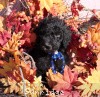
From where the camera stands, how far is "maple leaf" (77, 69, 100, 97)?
2322 millimetres

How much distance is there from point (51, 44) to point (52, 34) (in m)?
0.06

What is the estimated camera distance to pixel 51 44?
2.46 meters

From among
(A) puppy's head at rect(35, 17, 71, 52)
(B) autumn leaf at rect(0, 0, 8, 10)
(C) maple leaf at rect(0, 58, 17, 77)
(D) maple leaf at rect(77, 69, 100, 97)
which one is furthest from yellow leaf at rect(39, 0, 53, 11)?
(D) maple leaf at rect(77, 69, 100, 97)

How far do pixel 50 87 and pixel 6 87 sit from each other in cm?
29

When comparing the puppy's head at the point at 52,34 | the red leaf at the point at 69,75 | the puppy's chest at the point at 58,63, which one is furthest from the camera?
the puppy's chest at the point at 58,63

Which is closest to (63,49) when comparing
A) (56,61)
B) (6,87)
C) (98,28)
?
(56,61)

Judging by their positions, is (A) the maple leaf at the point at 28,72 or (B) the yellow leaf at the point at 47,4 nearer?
(A) the maple leaf at the point at 28,72

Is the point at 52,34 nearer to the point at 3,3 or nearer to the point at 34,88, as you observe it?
the point at 34,88

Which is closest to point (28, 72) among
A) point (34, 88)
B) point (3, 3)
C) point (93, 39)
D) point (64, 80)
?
point (34, 88)

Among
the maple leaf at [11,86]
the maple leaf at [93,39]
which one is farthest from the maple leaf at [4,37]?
the maple leaf at [93,39]

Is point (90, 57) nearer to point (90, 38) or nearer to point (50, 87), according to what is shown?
point (90, 38)

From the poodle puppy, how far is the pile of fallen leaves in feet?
0.21

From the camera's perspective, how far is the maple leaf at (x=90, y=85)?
2322 millimetres

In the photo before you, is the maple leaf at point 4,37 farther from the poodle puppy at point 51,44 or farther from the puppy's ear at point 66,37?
the puppy's ear at point 66,37
